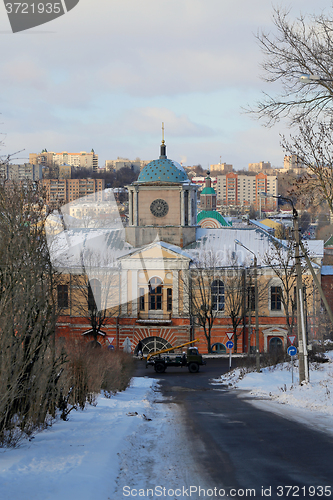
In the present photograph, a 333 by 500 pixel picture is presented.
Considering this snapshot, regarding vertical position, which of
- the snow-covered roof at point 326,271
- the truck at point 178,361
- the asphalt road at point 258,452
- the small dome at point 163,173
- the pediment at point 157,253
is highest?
the small dome at point 163,173

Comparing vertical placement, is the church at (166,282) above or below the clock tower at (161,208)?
below

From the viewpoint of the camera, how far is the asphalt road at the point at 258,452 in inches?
321

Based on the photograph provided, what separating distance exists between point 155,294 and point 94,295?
16.6 ft

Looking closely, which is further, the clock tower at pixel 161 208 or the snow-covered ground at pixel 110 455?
the clock tower at pixel 161 208

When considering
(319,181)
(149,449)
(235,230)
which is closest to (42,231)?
(149,449)

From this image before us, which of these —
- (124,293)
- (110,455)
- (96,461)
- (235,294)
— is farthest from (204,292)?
(96,461)

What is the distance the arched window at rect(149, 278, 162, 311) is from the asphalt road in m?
31.0

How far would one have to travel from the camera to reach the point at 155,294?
49.8m

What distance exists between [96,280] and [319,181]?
107 feet

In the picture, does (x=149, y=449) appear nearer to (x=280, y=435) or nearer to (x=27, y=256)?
(x=280, y=435)

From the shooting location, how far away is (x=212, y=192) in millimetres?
105125

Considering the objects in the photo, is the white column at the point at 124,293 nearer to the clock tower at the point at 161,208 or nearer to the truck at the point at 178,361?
the clock tower at the point at 161,208

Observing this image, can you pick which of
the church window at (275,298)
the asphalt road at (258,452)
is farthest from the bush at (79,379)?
the church window at (275,298)

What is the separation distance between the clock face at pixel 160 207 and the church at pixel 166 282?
0.09 metres
